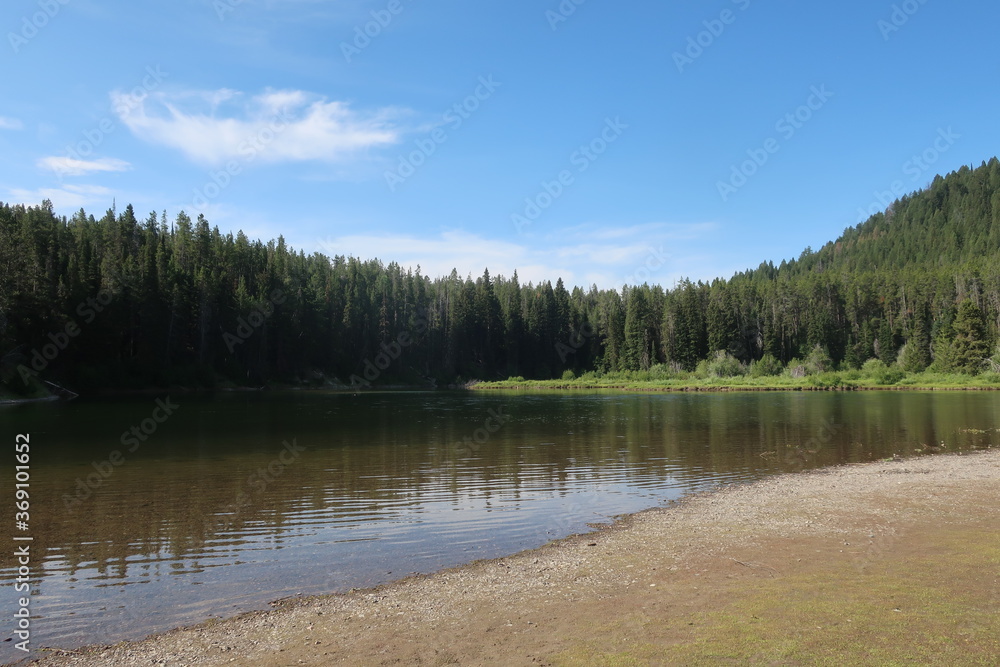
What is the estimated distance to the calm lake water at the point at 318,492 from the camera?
10344mm

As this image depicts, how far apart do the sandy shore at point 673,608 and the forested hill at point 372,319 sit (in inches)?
2787

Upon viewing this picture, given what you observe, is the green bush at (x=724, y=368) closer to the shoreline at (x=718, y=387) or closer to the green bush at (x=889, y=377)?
the shoreline at (x=718, y=387)

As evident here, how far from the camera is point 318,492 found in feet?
60.4

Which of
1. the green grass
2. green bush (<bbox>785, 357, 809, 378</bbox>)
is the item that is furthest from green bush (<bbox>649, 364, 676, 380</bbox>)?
green bush (<bbox>785, 357, 809, 378</bbox>)

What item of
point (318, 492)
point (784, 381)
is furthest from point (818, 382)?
point (318, 492)

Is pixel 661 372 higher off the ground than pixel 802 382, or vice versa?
pixel 661 372

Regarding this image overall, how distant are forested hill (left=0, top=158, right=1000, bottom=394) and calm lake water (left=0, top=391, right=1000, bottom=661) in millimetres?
47157

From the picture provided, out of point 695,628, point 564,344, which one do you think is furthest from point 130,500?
point 564,344

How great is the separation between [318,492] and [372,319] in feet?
388

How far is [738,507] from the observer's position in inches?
608

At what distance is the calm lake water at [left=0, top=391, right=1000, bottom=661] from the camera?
1034 centimetres

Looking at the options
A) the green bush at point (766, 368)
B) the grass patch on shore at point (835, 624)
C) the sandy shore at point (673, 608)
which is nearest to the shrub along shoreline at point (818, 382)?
the green bush at point (766, 368)

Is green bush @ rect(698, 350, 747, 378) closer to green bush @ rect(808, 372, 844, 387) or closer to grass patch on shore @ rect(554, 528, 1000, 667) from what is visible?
green bush @ rect(808, 372, 844, 387)

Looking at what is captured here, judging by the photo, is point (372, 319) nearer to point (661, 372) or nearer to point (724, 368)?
point (661, 372)
